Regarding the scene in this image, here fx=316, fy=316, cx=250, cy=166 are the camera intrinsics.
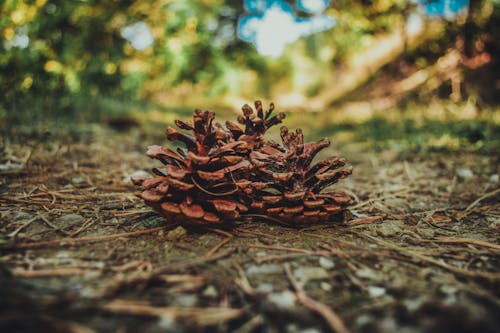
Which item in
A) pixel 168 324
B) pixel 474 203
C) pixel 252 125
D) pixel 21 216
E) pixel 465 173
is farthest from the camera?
pixel 465 173

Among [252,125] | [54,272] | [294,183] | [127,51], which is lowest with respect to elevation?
[54,272]

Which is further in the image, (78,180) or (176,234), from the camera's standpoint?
(78,180)

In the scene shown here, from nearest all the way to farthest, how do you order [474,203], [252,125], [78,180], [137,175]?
[252,125] < [474,203] < [78,180] < [137,175]

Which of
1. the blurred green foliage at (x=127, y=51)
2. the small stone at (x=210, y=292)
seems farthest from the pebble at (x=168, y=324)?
the blurred green foliage at (x=127, y=51)

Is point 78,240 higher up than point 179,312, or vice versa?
point 78,240

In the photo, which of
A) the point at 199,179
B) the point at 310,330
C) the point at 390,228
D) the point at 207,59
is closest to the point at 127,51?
the point at 207,59

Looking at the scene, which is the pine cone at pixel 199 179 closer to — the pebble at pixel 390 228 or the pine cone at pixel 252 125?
the pine cone at pixel 252 125

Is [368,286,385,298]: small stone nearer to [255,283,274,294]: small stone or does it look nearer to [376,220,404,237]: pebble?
[255,283,274,294]: small stone

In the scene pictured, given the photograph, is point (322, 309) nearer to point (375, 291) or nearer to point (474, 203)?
point (375, 291)
